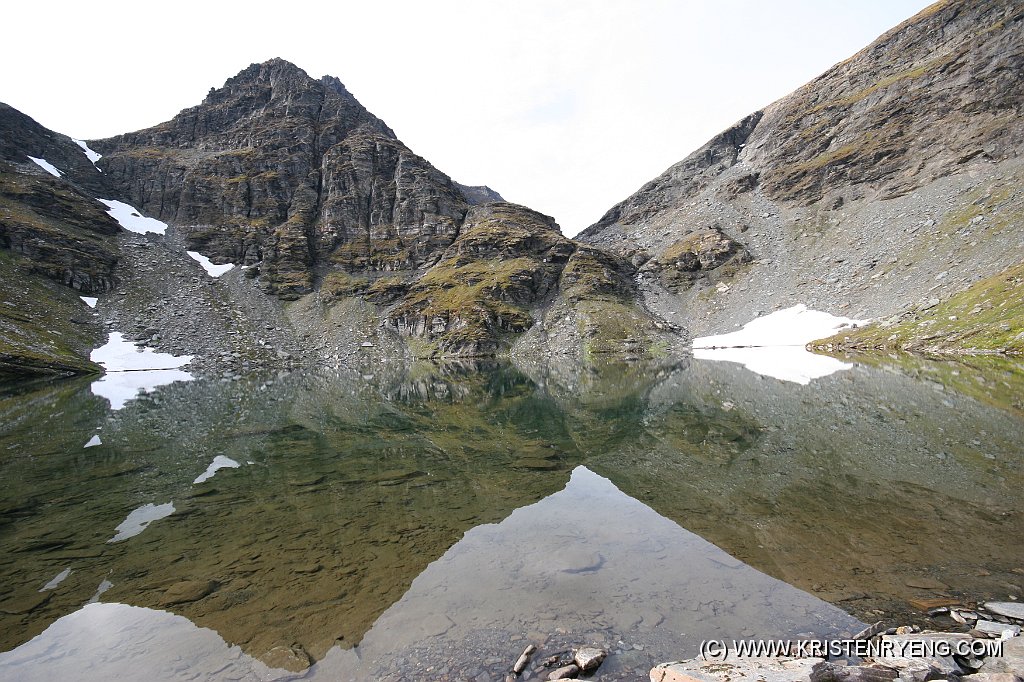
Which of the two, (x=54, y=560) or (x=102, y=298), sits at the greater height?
(x=102, y=298)

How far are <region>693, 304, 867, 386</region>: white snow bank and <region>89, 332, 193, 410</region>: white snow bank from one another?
6860cm

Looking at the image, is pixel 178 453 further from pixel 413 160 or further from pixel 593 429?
pixel 413 160

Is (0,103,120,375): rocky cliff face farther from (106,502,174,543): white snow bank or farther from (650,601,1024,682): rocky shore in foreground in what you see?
(650,601,1024,682): rocky shore in foreground

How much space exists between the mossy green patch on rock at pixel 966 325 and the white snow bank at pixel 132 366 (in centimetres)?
8256

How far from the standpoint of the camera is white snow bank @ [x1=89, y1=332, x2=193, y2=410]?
5394cm

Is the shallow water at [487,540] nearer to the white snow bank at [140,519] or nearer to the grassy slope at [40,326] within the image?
the white snow bank at [140,519]

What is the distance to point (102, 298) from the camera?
92.8m

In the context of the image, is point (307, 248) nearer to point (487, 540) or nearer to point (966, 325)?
point (487, 540)

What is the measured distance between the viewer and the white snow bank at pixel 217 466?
17.1 meters

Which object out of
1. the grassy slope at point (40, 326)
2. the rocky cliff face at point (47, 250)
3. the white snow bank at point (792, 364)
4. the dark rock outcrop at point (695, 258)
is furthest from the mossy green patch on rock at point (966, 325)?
the rocky cliff face at point (47, 250)

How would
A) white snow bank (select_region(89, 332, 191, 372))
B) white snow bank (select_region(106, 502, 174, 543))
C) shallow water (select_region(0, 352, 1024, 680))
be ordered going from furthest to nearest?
white snow bank (select_region(89, 332, 191, 372)), white snow bank (select_region(106, 502, 174, 543)), shallow water (select_region(0, 352, 1024, 680))

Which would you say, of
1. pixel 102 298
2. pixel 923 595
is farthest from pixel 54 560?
pixel 102 298

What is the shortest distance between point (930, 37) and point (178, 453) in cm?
16847

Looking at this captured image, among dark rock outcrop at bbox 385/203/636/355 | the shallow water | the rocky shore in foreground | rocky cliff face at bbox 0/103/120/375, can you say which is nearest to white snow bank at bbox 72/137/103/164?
rocky cliff face at bbox 0/103/120/375
